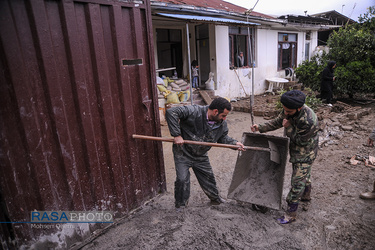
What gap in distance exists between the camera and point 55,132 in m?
2.34

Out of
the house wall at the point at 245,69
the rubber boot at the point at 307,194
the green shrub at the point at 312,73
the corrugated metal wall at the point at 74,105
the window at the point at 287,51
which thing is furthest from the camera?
the window at the point at 287,51

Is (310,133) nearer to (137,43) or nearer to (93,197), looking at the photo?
(137,43)

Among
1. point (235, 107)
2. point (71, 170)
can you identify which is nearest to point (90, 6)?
point (71, 170)

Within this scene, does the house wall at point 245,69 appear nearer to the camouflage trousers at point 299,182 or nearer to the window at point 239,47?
the window at point 239,47

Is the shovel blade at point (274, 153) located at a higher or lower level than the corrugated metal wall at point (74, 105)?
lower

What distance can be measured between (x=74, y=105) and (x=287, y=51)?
50.8 ft

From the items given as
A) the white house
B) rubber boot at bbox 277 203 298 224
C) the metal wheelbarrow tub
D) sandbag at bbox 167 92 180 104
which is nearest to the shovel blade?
the metal wheelbarrow tub

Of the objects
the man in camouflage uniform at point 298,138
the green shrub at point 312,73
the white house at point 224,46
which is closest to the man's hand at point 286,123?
the man in camouflage uniform at point 298,138

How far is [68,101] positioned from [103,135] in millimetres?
554

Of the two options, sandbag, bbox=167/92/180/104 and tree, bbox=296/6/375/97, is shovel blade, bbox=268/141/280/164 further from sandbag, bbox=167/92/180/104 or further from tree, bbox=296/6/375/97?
tree, bbox=296/6/375/97

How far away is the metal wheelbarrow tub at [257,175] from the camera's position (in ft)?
10.8

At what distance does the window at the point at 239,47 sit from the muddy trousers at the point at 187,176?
8954 millimetres

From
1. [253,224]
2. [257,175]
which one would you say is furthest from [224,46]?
[253,224]

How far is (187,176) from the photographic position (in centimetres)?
325
